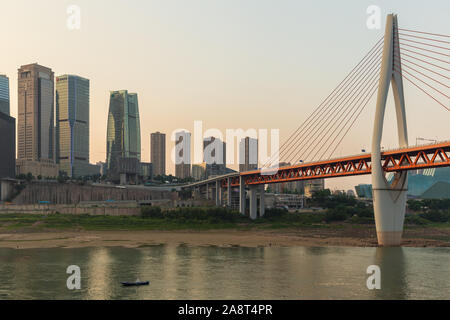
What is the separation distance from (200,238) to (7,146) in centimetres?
13330

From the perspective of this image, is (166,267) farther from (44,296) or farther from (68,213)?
(68,213)

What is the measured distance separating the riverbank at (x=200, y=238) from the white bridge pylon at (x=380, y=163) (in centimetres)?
357

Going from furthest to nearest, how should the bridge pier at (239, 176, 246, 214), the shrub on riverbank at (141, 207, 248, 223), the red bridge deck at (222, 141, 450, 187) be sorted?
1. the bridge pier at (239, 176, 246, 214)
2. the shrub on riverbank at (141, 207, 248, 223)
3. the red bridge deck at (222, 141, 450, 187)

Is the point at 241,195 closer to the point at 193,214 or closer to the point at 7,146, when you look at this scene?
the point at 193,214

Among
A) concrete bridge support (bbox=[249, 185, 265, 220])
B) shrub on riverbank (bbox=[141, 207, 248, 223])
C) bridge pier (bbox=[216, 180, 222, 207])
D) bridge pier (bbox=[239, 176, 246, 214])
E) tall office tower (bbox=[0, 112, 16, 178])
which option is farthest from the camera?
tall office tower (bbox=[0, 112, 16, 178])

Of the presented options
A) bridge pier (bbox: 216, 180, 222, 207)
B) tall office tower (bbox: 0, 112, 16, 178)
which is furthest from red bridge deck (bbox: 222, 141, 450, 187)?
tall office tower (bbox: 0, 112, 16, 178)

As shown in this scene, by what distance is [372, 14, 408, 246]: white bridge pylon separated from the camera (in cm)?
6153

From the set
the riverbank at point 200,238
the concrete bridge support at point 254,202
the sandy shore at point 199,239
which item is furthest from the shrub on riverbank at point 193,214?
the sandy shore at point 199,239

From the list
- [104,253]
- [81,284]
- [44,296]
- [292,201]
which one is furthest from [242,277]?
[292,201]

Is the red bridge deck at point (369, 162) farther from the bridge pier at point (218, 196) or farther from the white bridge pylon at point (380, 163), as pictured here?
the bridge pier at point (218, 196)

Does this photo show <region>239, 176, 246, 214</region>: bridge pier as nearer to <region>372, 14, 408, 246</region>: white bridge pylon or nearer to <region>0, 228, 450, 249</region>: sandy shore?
<region>0, 228, 450, 249</region>: sandy shore

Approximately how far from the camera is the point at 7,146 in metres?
180
